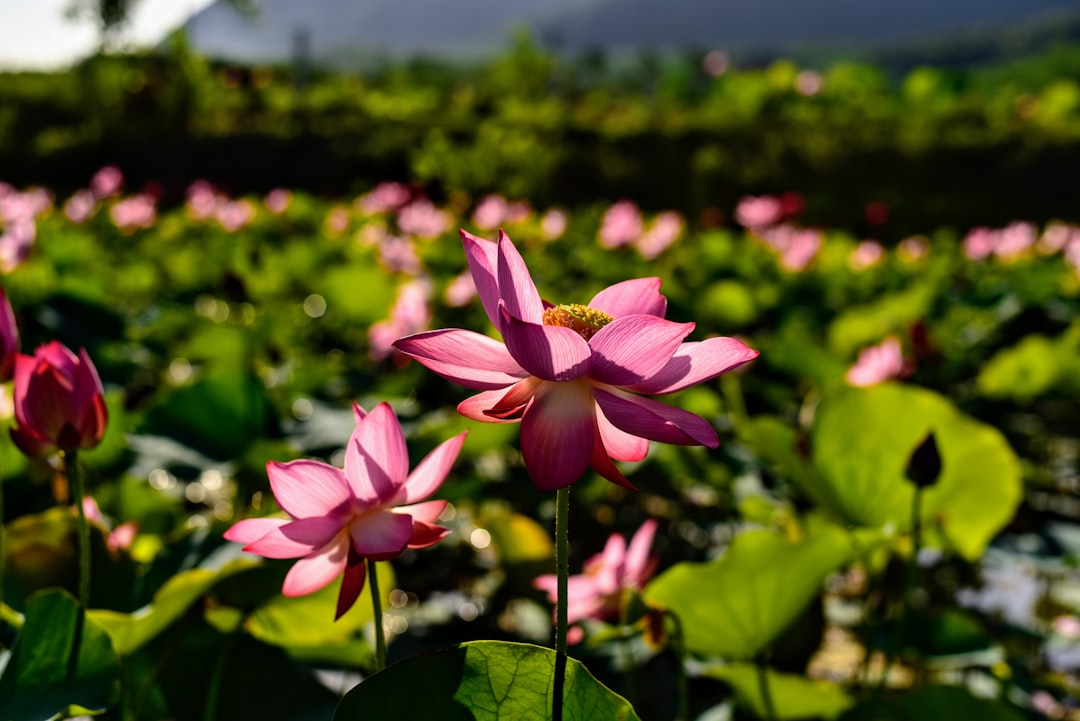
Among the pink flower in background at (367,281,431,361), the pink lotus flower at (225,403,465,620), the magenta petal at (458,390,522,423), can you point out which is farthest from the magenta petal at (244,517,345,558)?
the pink flower in background at (367,281,431,361)

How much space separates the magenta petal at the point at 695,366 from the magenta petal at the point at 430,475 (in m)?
0.13

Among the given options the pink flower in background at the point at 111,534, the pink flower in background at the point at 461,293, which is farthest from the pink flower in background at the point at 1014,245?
the pink flower in background at the point at 111,534

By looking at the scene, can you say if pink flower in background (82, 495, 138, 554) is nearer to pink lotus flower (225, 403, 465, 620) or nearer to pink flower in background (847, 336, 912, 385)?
pink lotus flower (225, 403, 465, 620)

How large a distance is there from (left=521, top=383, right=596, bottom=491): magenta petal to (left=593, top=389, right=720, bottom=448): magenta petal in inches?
0.5

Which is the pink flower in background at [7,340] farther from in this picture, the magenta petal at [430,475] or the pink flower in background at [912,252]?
the pink flower in background at [912,252]

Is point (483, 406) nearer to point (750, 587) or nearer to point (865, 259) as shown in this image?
point (750, 587)

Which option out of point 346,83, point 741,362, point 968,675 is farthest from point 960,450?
point 346,83

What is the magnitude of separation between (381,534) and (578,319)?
178 millimetres

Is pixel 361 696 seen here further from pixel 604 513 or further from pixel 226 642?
pixel 604 513

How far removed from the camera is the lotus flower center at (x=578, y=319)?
2.03ft

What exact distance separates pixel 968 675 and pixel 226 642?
1661 mm

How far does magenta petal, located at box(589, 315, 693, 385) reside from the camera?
1.76 ft

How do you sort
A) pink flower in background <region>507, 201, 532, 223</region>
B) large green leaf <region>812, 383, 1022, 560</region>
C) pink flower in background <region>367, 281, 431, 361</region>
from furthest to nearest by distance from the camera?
1. pink flower in background <region>507, 201, 532, 223</region>
2. pink flower in background <region>367, 281, 431, 361</region>
3. large green leaf <region>812, 383, 1022, 560</region>

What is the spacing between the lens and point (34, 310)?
6.40 ft
